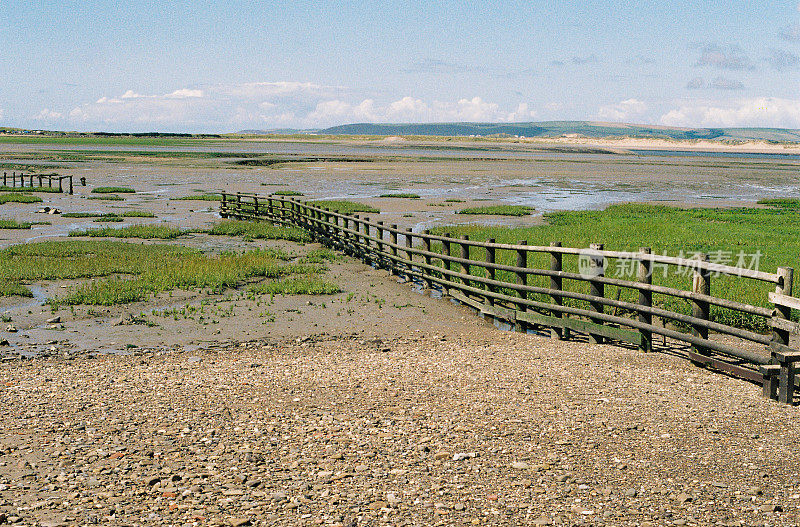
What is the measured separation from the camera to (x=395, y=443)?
7.92 meters

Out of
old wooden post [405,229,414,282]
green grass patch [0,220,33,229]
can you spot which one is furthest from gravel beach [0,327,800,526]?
green grass patch [0,220,33,229]

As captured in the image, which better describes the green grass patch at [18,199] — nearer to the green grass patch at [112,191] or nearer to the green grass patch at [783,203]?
the green grass patch at [112,191]

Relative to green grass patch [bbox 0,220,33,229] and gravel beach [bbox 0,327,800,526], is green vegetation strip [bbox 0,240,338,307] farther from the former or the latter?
green grass patch [bbox 0,220,33,229]

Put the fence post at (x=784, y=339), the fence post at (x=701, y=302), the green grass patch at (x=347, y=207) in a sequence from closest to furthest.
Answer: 1. the fence post at (x=784, y=339)
2. the fence post at (x=701, y=302)
3. the green grass patch at (x=347, y=207)

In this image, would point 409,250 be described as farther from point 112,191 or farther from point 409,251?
point 112,191

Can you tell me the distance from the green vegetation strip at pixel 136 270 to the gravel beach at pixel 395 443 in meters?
6.50

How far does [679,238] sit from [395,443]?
22.3m

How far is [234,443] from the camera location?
7.93 meters

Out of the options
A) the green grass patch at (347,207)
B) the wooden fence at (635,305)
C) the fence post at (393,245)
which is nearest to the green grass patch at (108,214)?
the green grass patch at (347,207)

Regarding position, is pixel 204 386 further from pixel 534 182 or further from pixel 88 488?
pixel 534 182

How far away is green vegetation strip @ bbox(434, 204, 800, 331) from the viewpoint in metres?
16.9

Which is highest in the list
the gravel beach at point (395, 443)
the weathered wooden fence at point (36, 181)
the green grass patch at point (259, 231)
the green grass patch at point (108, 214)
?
the weathered wooden fence at point (36, 181)

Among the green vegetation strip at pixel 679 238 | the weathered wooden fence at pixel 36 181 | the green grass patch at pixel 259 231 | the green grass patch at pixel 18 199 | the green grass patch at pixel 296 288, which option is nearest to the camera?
the green vegetation strip at pixel 679 238

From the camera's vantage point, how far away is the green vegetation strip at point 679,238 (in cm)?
1686
